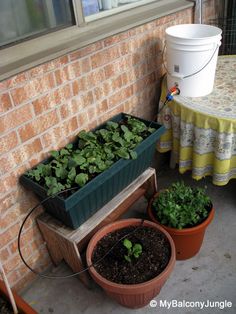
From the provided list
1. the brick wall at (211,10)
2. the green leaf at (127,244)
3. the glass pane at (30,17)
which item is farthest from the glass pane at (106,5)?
the green leaf at (127,244)

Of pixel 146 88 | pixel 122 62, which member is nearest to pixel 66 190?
pixel 122 62

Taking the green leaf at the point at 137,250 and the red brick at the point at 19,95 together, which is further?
the green leaf at the point at 137,250

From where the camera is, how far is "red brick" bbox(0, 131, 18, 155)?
1.45 meters

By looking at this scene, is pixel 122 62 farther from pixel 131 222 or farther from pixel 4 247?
pixel 4 247

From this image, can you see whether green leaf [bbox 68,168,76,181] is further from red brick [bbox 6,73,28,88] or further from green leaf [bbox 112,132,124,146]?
red brick [bbox 6,73,28,88]

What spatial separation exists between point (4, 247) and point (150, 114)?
132 centimetres

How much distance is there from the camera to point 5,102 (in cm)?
140

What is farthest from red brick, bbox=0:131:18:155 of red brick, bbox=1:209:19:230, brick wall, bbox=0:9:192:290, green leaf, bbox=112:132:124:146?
green leaf, bbox=112:132:124:146

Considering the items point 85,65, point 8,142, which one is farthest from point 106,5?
point 8,142

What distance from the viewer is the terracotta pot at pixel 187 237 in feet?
5.77

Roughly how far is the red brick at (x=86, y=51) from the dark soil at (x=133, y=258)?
0.95m

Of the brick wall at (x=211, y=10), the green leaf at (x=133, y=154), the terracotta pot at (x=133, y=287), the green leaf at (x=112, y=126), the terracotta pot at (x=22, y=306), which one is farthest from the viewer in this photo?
the brick wall at (x=211, y=10)

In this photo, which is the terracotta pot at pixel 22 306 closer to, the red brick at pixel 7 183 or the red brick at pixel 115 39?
the red brick at pixel 7 183

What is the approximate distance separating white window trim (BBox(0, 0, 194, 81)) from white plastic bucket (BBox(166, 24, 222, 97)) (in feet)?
0.72
